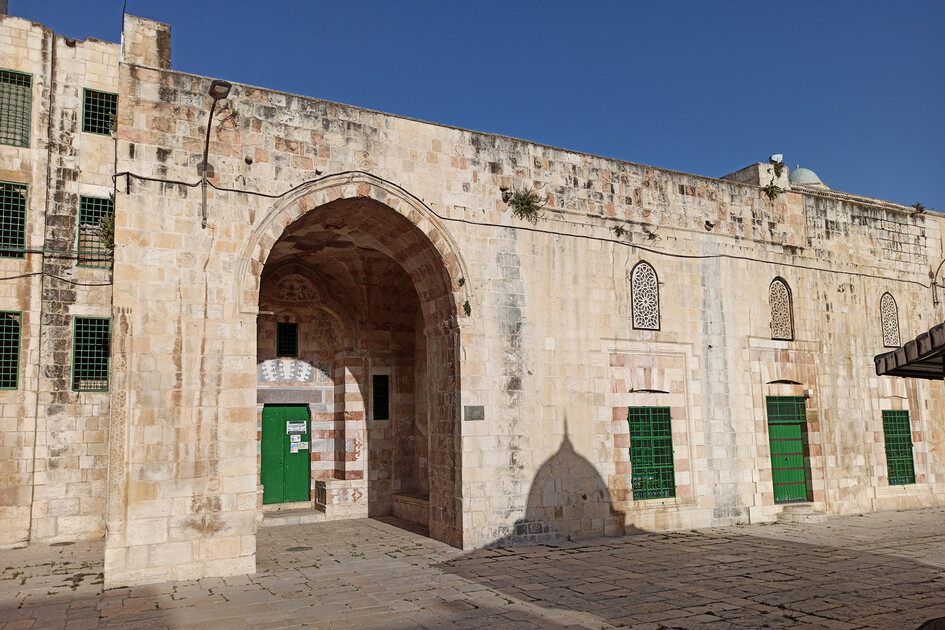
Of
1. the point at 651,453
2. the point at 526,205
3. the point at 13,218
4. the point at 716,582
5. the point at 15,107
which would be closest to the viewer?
the point at 716,582

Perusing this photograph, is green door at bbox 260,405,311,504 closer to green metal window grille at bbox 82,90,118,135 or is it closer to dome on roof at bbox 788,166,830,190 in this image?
green metal window grille at bbox 82,90,118,135

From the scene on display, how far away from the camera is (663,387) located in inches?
474

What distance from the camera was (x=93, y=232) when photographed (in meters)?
11.8

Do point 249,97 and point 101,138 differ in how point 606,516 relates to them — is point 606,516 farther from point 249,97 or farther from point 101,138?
point 101,138

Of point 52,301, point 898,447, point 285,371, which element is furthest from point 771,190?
point 52,301

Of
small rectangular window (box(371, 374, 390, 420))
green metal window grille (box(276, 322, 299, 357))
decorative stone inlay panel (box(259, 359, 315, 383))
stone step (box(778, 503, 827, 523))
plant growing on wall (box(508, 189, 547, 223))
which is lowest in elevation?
stone step (box(778, 503, 827, 523))

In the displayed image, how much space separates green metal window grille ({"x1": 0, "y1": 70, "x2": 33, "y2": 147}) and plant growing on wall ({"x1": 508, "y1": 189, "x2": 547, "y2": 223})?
8.04 meters

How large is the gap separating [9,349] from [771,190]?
546 inches

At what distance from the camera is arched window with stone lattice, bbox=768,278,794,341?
44.5ft

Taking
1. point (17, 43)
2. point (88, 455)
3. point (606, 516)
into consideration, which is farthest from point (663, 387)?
point (17, 43)

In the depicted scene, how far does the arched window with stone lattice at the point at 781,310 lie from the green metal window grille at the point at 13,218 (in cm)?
1330

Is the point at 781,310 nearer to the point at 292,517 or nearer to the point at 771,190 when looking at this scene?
the point at 771,190

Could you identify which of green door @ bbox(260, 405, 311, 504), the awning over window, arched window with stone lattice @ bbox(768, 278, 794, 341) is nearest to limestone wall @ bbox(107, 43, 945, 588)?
arched window with stone lattice @ bbox(768, 278, 794, 341)

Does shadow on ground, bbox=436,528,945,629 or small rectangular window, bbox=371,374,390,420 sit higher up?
small rectangular window, bbox=371,374,390,420
